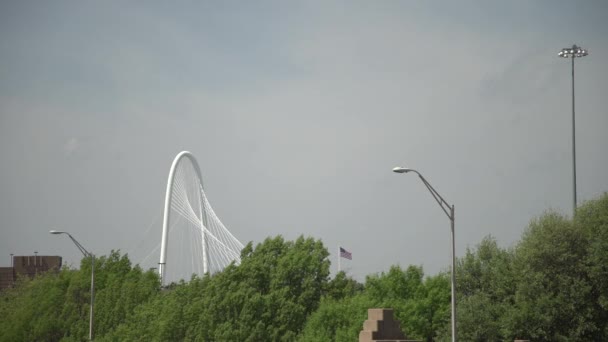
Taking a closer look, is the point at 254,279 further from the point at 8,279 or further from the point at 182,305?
the point at 8,279

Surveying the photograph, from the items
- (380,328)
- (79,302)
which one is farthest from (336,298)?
(79,302)

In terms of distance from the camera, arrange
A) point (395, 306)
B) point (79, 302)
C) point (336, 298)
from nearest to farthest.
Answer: point (395, 306), point (336, 298), point (79, 302)

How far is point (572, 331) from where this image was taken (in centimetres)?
5084

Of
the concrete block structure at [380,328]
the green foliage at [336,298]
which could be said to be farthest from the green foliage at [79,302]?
the concrete block structure at [380,328]

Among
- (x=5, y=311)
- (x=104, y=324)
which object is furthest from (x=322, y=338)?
(x=5, y=311)

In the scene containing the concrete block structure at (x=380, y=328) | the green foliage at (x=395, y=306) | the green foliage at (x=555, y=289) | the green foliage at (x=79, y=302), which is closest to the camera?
the concrete block structure at (x=380, y=328)

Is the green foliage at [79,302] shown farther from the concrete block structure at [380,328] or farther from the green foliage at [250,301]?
the concrete block structure at [380,328]

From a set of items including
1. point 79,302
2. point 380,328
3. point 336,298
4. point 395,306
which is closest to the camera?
point 380,328

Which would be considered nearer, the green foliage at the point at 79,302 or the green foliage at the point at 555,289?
the green foliage at the point at 555,289

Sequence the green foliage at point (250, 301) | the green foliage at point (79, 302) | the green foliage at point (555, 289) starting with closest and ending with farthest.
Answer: the green foliage at point (555, 289) < the green foliage at point (250, 301) < the green foliage at point (79, 302)

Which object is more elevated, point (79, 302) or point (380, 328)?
point (79, 302)

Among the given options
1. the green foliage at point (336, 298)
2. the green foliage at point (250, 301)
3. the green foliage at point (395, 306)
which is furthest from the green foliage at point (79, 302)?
the green foliage at point (395, 306)

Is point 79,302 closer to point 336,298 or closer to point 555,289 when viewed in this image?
point 336,298

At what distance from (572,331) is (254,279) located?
866 inches
